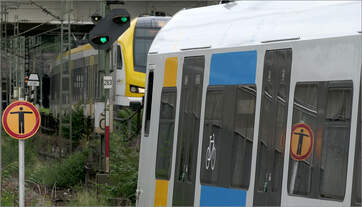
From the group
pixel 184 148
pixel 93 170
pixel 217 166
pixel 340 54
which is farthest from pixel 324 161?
pixel 93 170

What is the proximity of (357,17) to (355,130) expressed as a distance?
1.01 m

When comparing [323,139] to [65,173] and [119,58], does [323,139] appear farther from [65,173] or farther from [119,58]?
[119,58]

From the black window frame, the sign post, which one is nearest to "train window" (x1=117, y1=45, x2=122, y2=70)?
the sign post

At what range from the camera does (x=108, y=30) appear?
15703mm

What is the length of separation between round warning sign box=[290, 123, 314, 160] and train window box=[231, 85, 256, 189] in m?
0.71

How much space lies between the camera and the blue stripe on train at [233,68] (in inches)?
328

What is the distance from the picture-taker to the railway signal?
15633mm

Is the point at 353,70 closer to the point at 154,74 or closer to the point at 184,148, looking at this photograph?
the point at 184,148

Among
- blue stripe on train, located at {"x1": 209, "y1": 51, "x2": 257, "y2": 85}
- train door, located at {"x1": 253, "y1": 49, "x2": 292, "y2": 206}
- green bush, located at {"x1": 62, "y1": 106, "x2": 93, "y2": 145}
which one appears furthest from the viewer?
green bush, located at {"x1": 62, "y1": 106, "x2": 93, "y2": 145}

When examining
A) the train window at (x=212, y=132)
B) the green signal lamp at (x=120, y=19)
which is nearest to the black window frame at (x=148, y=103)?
the train window at (x=212, y=132)

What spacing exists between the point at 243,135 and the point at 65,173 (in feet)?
47.6

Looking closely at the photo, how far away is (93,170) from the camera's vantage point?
69.6ft

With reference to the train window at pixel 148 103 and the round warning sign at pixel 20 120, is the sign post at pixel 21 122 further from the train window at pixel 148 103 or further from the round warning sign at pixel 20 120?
the train window at pixel 148 103

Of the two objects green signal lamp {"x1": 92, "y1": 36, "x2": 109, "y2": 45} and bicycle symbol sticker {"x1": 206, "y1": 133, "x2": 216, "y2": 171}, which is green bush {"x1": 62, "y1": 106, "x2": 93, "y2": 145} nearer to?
green signal lamp {"x1": 92, "y1": 36, "x2": 109, "y2": 45}
